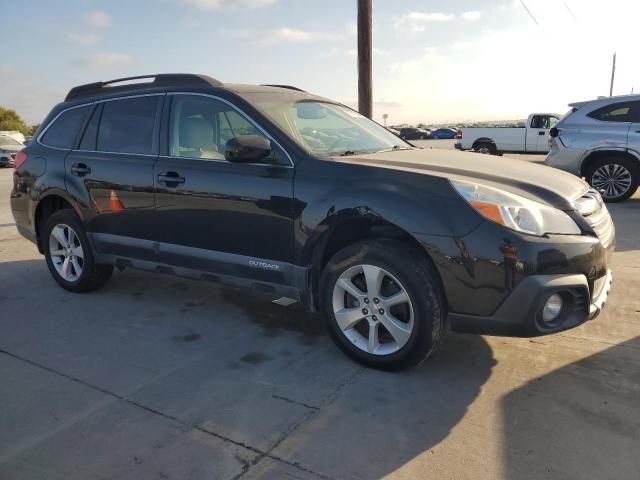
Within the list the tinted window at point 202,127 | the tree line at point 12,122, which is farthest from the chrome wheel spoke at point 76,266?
the tree line at point 12,122

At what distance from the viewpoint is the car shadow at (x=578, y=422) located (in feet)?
7.72

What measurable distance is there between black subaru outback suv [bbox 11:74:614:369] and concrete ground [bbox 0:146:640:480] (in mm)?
380

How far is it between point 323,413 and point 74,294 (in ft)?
10.2

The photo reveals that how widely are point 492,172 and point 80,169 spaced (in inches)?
133

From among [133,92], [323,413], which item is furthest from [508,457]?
[133,92]

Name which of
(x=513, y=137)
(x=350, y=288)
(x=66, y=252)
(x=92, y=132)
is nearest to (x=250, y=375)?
(x=350, y=288)

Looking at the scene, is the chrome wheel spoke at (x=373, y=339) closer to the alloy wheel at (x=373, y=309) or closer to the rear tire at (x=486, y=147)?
the alloy wheel at (x=373, y=309)

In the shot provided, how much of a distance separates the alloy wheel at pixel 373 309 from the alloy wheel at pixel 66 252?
267 cm

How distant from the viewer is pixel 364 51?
31.2ft

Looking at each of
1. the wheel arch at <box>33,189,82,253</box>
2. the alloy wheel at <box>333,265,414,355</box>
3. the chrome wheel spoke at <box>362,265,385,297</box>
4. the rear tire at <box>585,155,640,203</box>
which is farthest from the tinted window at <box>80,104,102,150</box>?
the rear tire at <box>585,155,640,203</box>

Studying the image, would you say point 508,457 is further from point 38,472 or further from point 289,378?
point 38,472

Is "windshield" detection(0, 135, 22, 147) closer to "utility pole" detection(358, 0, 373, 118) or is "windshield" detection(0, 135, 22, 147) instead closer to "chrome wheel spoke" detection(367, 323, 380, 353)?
"utility pole" detection(358, 0, 373, 118)

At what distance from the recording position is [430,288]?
9.80 feet

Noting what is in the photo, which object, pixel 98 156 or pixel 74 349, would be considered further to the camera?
pixel 98 156
